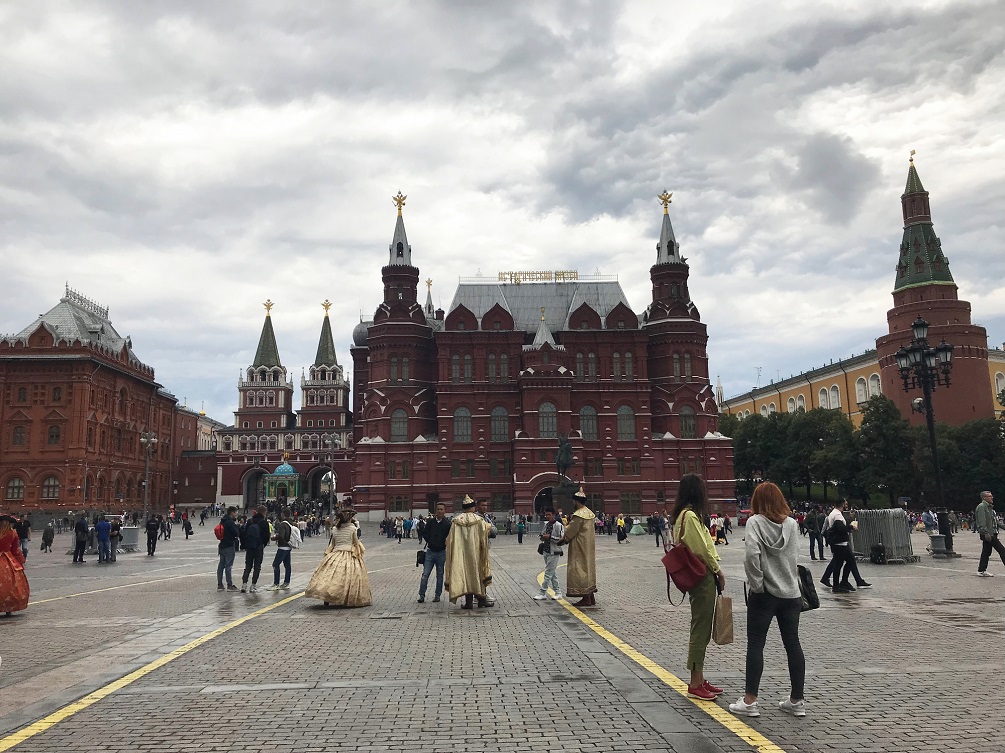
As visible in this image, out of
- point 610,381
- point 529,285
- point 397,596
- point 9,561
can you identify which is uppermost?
point 529,285

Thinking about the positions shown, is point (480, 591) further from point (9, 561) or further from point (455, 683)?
point (9, 561)

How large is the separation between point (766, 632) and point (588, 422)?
61.2 meters

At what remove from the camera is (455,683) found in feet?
24.6

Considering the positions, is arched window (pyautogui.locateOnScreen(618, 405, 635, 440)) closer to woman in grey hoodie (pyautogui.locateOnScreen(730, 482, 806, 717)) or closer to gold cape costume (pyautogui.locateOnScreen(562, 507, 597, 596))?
gold cape costume (pyautogui.locateOnScreen(562, 507, 597, 596))

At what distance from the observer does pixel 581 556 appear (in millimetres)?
13195

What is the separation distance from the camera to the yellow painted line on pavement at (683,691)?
554 centimetres

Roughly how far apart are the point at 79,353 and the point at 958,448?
244ft

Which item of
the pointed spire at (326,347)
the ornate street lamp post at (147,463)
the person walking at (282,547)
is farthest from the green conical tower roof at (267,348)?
the person walking at (282,547)

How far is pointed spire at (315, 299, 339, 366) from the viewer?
365ft

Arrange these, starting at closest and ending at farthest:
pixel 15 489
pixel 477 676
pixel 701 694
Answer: pixel 701 694 < pixel 477 676 < pixel 15 489

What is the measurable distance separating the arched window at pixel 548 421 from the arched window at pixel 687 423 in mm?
11623

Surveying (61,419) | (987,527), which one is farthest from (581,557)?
(61,419)

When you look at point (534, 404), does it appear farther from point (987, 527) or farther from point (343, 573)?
point (343, 573)

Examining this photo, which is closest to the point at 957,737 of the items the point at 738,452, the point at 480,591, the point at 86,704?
the point at 86,704
